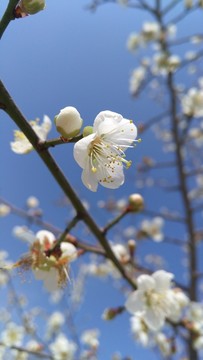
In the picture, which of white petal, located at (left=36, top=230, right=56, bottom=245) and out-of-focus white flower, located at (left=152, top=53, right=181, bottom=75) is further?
out-of-focus white flower, located at (left=152, top=53, right=181, bottom=75)

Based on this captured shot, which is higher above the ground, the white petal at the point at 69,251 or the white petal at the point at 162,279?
the white petal at the point at 69,251

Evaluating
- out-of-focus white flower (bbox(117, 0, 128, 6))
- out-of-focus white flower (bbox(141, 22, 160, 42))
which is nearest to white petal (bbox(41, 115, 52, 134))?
out-of-focus white flower (bbox(117, 0, 128, 6))

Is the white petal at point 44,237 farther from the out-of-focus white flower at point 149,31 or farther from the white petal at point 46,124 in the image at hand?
the out-of-focus white flower at point 149,31

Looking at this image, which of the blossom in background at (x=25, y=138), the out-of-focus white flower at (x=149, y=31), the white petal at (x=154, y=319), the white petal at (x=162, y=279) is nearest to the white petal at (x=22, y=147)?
the blossom in background at (x=25, y=138)

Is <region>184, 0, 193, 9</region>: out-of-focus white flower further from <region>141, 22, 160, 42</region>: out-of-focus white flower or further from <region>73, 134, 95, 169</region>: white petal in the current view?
<region>73, 134, 95, 169</region>: white petal

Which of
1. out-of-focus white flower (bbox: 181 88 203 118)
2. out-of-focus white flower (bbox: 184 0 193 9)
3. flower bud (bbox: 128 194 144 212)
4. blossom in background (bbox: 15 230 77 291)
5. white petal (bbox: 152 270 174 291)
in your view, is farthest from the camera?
out-of-focus white flower (bbox: 181 88 203 118)

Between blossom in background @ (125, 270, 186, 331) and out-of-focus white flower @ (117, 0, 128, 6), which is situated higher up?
out-of-focus white flower @ (117, 0, 128, 6)

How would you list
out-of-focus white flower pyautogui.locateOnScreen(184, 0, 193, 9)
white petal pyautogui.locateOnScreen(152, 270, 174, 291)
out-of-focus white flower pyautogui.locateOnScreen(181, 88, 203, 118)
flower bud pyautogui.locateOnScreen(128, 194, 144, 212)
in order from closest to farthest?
flower bud pyautogui.locateOnScreen(128, 194, 144, 212)
white petal pyautogui.locateOnScreen(152, 270, 174, 291)
out-of-focus white flower pyautogui.locateOnScreen(184, 0, 193, 9)
out-of-focus white flower pyautogui.locateOnScreen(181, 88, 203, 118)

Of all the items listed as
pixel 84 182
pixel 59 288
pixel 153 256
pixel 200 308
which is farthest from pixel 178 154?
pixel 84 182
